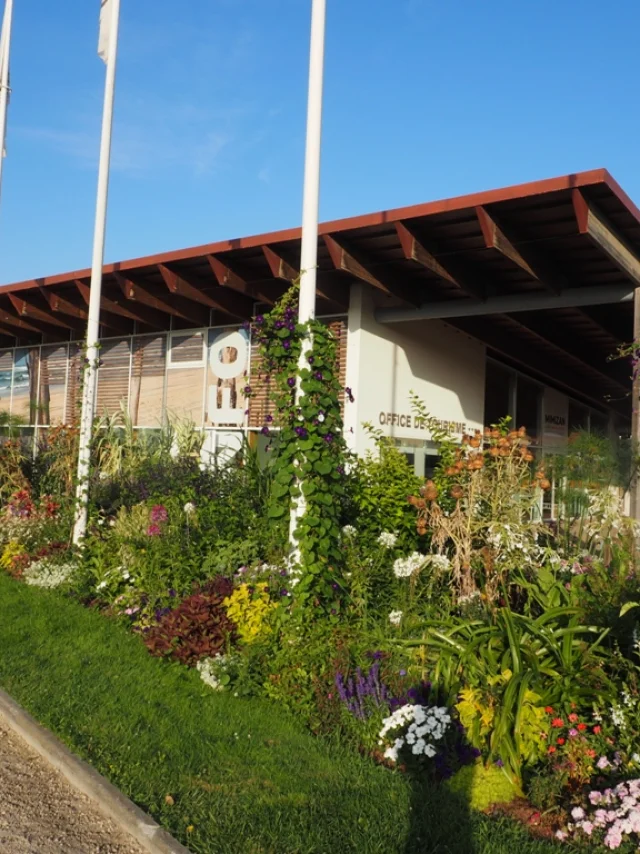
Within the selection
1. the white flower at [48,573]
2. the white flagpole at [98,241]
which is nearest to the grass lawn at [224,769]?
the white flower at [48,573]

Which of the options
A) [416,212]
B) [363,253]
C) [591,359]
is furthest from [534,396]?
[416,212]

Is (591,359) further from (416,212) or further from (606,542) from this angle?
(606,542)

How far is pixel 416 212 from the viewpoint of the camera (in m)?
9.14

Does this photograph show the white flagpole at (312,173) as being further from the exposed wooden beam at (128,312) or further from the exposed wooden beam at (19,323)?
the exposed wooden beam at (19,323)

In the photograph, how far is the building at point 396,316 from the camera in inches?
367

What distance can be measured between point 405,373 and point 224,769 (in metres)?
8.91

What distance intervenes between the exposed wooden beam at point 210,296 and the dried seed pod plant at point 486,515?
6.60m

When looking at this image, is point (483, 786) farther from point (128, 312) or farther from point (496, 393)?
point (496, 393)

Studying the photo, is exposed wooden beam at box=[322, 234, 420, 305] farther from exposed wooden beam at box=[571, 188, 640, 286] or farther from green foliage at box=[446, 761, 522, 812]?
green foliage at box=[446, 761, 522, 812]

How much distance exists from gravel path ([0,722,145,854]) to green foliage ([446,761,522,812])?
5.17ft

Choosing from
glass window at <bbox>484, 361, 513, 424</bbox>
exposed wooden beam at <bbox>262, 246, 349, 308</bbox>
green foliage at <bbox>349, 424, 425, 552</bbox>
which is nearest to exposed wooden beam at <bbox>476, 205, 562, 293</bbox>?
exposed wooden beam at <bbox>262, 246, 349, 308</bbox>

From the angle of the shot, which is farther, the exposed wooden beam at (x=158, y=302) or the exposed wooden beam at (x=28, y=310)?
the exposed wooden beam at (x=28, y=310)

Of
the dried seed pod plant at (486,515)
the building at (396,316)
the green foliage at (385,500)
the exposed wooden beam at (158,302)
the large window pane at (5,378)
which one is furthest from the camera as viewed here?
the large window pane at (5,378)

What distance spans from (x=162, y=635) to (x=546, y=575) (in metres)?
2.92
